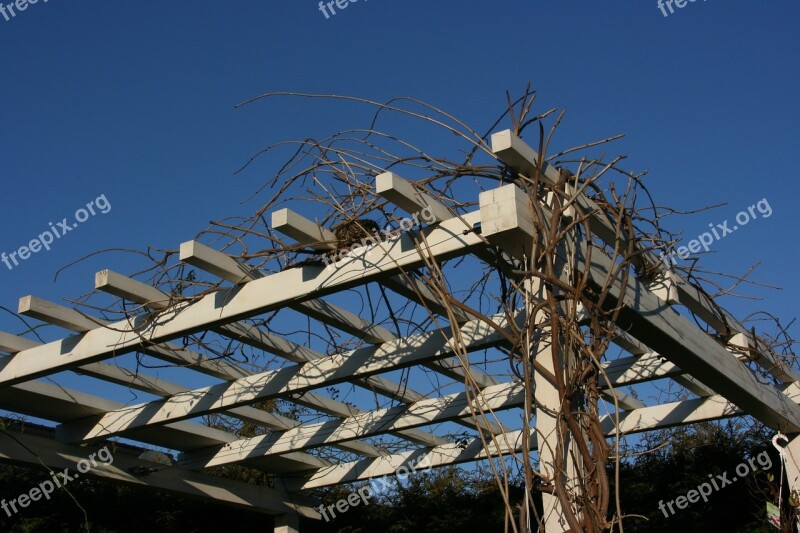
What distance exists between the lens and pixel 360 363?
5.04m

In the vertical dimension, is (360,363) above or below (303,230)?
below

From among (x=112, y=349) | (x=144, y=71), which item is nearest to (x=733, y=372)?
(x=112, y=349)

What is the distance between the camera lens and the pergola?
11.0 ft

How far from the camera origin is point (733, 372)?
4.45m

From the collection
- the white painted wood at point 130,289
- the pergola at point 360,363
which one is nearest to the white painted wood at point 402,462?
the pergola at point 360,363
